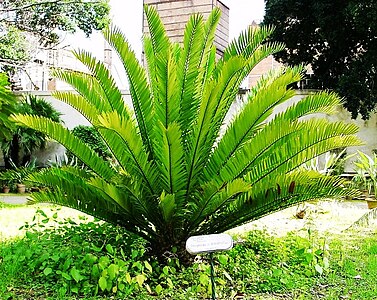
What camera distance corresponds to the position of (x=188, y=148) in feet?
12.7

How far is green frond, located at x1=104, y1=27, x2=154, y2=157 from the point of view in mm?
3945

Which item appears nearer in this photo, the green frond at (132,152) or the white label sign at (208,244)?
the white label sign at (208,244)

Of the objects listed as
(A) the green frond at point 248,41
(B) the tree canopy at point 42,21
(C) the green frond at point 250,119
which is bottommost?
(C) the green frond at point 250,119

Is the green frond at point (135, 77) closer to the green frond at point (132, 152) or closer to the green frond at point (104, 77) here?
the green frond at point (104, 77)

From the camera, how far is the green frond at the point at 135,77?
395cm

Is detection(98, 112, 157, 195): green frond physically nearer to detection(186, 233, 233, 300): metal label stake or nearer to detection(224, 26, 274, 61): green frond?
detection(186, 233, 233, 300): metal label stake

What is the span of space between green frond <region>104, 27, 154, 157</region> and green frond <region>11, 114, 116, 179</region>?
0.42 m

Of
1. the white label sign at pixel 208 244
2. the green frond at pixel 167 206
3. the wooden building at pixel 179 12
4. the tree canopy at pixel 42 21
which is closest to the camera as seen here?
the white label sign at pixel 208 244

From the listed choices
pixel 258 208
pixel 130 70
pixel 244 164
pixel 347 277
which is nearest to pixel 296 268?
pixel 347 277

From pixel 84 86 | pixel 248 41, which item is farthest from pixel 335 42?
pixel 84 86

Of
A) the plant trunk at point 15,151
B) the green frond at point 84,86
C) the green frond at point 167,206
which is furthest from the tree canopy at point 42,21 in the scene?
the green frond at point 167,206

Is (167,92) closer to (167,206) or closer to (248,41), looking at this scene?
(167,206)

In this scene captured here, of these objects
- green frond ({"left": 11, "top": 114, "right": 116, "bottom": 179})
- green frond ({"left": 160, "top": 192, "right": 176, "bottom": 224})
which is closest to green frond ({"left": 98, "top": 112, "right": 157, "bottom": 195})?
green frond ({"left": 160, "top": 192, "right": 176, "bottom": 224})

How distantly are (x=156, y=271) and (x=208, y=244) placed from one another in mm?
1080
